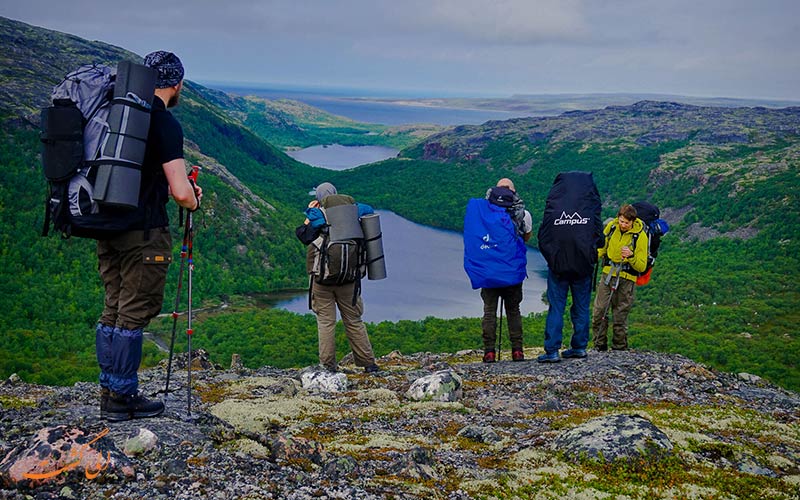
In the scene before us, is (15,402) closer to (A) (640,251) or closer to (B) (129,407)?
(B) (129,407)

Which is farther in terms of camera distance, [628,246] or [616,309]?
[616,309]

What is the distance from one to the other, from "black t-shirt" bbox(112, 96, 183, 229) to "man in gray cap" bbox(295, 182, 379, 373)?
174 inches

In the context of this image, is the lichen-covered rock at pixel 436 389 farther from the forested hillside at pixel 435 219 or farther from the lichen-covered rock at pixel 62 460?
the forested hillside at pixel 435 219

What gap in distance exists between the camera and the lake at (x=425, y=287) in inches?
2156

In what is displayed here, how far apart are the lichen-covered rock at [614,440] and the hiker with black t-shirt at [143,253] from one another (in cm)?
468

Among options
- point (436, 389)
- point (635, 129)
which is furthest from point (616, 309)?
point (635, 129)

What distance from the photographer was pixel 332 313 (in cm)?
1219

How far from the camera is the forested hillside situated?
3481 cm

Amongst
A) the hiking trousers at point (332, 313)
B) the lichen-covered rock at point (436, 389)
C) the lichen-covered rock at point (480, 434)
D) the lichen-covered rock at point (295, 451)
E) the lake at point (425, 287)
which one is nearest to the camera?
the lichen-covered rock at point (295, 451)

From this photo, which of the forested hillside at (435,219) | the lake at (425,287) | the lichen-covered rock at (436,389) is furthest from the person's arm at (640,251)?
the lake at (425,287)

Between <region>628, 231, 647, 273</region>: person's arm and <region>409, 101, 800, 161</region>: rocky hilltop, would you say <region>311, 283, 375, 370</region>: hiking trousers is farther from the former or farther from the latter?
→ <region>409, 101, 800, 161</region>: rocky hilltop

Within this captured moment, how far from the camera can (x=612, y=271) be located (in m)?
14.3

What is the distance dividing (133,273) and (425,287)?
5862 cm

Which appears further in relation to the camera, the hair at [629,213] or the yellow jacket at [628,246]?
the yellow jacket at [628,246]
